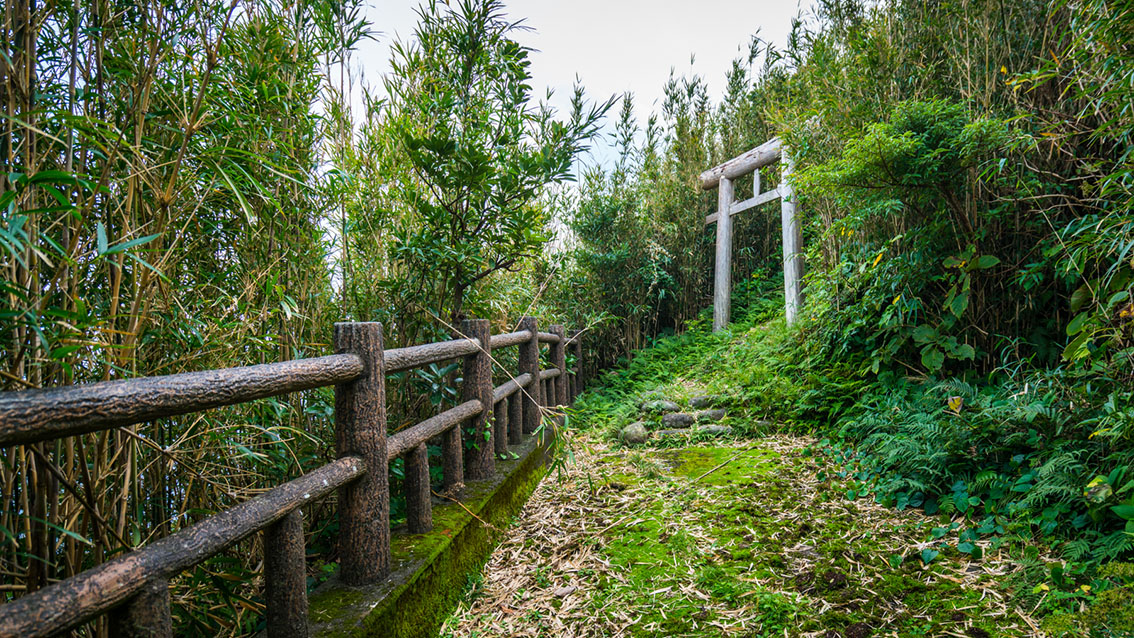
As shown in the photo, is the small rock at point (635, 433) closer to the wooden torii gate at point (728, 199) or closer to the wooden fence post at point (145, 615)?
the wooden torii gate at point (728, 199)

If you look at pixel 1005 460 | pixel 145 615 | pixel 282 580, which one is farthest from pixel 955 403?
pixel 145 615

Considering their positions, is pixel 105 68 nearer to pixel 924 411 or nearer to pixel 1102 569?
pixel 1102 569

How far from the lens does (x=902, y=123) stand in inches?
125

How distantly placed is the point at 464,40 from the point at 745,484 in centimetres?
304

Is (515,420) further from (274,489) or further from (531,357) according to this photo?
(274,489)

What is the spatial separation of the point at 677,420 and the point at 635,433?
1.42 feet

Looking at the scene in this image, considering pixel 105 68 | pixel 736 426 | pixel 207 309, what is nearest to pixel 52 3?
pixel 105 68

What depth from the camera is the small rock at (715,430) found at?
4.31m

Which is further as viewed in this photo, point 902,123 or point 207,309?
point 902,123

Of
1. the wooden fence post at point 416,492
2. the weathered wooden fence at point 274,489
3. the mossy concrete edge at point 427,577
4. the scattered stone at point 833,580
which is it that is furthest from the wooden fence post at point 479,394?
the scattered stone at point 833,580

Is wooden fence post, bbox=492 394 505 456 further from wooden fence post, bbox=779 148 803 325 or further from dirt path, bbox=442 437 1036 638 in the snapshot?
wooden fence post, bbox=779 148 803 325

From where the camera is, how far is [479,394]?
9.32ft

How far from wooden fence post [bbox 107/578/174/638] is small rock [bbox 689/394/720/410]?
14.6 ft

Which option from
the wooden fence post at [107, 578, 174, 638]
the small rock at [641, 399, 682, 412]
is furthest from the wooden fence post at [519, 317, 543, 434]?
the wooden fence post at [107, 578, 174, 638]
